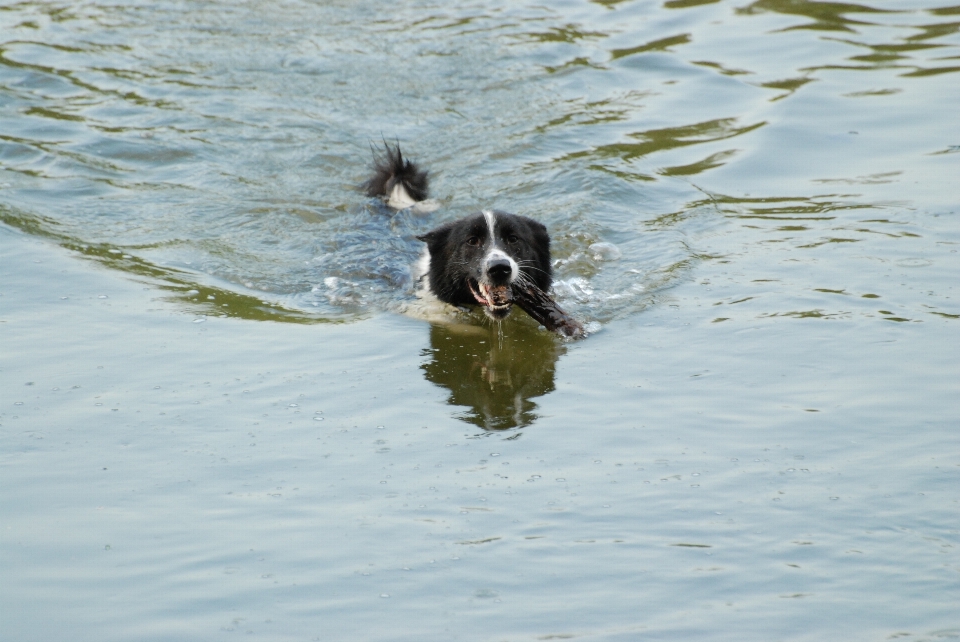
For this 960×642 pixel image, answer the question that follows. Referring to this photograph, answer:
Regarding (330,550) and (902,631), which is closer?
(902,631)

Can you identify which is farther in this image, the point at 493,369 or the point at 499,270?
the point at 499,270

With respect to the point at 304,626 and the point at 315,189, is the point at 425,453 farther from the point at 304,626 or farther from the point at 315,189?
the point at 315,189

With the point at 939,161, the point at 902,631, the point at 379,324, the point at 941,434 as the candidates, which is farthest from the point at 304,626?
the point at 939,161

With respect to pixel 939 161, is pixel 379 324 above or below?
below

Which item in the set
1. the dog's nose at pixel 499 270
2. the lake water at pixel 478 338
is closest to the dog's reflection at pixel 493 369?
the lake water at pixel 478 338

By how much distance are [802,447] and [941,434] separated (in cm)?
58

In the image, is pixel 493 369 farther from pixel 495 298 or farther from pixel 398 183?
pixel 398 183

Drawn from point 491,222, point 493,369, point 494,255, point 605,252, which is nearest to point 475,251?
point 491,222

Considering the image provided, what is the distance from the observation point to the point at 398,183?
322 inches

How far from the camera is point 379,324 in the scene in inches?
253

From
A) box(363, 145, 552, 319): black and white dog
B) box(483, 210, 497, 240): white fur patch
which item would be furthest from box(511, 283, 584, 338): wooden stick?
box(483, 210, 497, 240): white fur patch

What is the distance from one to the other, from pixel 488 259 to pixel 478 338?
538 millimetres

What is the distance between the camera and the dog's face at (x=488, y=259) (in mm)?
6066

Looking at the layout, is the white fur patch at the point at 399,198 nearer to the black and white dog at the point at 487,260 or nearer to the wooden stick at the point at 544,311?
the black and white dog at the point at 487,260
